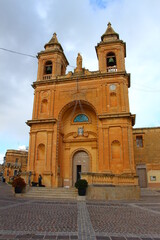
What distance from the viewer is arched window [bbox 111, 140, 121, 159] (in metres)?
16.4

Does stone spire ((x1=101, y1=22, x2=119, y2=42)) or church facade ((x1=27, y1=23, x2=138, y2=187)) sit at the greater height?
stone spire ((x1=101, y1=22, x2=119, y2=42))

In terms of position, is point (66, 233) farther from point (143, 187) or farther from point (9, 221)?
point (143, 187)

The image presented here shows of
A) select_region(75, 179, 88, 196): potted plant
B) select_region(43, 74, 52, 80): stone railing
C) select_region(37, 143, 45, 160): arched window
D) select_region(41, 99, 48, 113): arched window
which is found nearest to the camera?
select_region(75, 179, 88, 196): potted plant

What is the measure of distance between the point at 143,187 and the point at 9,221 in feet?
64.3

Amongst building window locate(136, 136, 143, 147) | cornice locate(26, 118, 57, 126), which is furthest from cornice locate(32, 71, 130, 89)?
building window locate(136, 136, 143, 147)

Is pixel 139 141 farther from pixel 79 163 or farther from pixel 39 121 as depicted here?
pixel 39 121

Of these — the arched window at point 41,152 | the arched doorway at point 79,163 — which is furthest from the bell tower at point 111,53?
the arched window at point 41,152

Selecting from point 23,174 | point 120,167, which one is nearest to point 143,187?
point 120,167

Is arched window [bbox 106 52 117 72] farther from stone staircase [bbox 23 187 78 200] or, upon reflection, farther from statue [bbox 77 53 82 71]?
stone staircase [bbox 23 187 78 200]

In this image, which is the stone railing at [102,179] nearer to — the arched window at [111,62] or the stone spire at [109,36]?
the arched window at [111,62]

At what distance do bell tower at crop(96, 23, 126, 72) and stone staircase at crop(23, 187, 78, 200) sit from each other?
509 inches

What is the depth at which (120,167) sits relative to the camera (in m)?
15.8

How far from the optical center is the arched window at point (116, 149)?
16402 mm

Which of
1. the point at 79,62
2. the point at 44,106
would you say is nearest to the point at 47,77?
the point at 44,106
